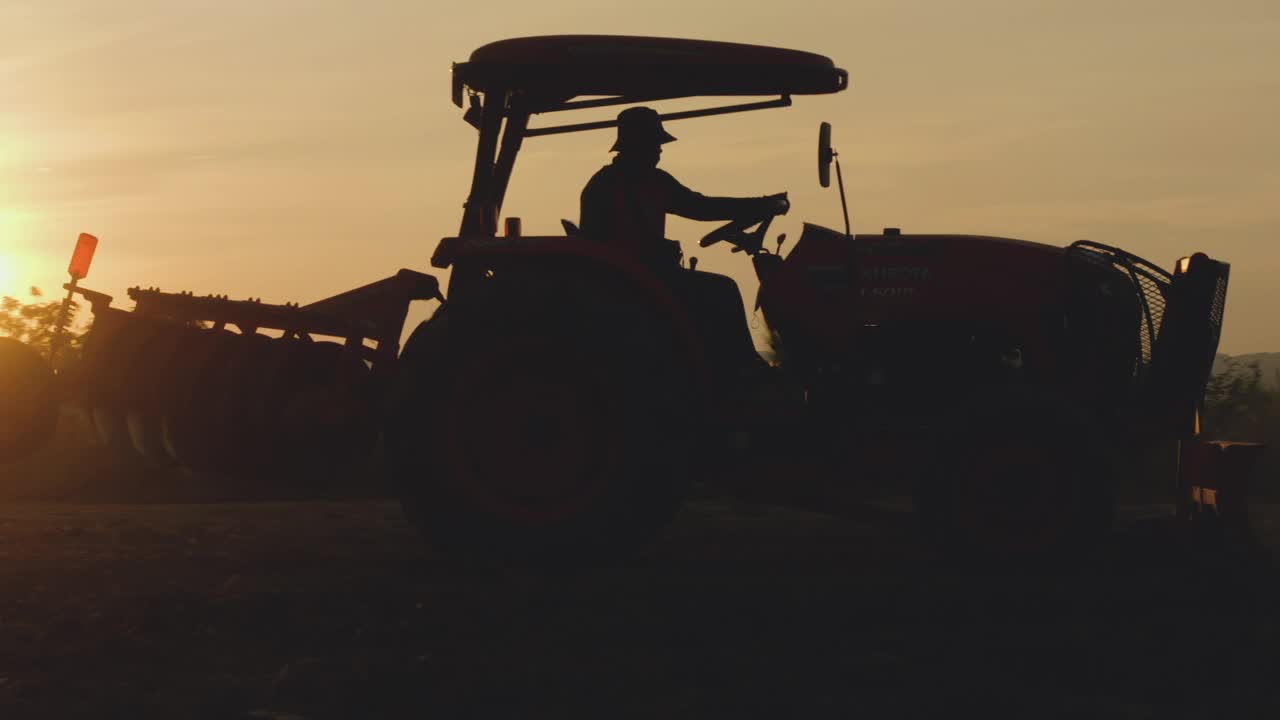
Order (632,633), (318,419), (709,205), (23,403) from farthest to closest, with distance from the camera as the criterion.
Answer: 1. (23,403)
2. (318,419)
3. (709,205)
4. (632,633)

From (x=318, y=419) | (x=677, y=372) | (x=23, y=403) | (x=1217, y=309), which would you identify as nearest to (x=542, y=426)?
(x=677, y=372)

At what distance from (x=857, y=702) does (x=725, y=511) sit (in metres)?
5.64

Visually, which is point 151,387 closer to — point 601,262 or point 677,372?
point 601,262

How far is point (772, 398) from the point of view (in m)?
6.75

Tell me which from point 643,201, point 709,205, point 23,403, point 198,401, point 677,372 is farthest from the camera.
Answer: point 23,403

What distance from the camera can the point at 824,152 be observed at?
6543mm

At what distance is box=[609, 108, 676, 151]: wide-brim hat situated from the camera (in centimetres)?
681

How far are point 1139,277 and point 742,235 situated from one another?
1881mm

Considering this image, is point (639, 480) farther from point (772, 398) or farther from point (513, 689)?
point (513, 689)

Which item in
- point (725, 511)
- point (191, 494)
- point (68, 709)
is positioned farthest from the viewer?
point (191, 494)

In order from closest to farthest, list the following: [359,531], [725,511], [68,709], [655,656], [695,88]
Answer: [68,709], [655,656], [695,88], [359,531], [725,511]

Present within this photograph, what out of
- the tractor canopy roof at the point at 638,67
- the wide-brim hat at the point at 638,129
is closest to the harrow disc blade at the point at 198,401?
the tractor canopy roof at the point at 638,67

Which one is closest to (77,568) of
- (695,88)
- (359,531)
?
(359,531)

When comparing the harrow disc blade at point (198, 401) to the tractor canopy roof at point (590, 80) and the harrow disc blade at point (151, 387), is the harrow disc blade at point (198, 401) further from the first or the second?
the tractor canopy roof at point (590, 80)
